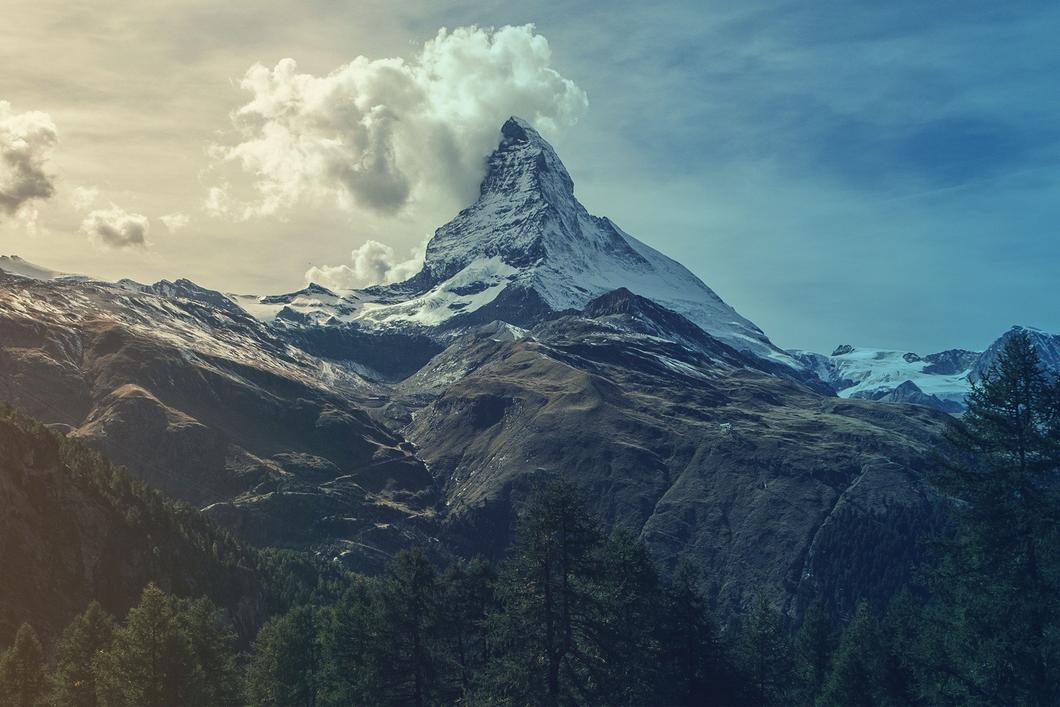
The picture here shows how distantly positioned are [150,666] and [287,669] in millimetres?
15284

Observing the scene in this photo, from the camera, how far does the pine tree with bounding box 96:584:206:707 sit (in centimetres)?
5791

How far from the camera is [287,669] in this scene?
72.1m

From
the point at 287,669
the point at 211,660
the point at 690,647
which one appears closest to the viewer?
the point at 211,660

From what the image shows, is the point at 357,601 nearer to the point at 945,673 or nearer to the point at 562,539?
the point at 562,539

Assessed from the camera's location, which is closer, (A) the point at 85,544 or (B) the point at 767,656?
(B) the point at 767,656

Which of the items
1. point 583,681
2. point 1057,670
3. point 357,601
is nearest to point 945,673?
point 1057,670

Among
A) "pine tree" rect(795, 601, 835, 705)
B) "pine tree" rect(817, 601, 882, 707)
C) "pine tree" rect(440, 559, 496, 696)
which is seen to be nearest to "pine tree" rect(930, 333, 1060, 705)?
"pine tree" rect(817, 601, 882, 707)

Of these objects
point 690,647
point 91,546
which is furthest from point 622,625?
point 91,546

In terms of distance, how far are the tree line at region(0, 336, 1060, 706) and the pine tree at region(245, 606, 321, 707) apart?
0.44ft

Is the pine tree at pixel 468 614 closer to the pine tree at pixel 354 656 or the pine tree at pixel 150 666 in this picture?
the pine tree at pixel 354 656

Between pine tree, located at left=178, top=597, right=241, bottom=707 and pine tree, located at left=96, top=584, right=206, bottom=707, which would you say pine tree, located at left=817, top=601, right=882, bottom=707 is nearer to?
pine tree, located at left=178, top=597, right=241, bottom=707

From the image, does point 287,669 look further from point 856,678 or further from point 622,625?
point 856,678

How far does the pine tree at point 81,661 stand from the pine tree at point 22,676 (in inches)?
48.1

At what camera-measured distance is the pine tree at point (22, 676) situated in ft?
227
